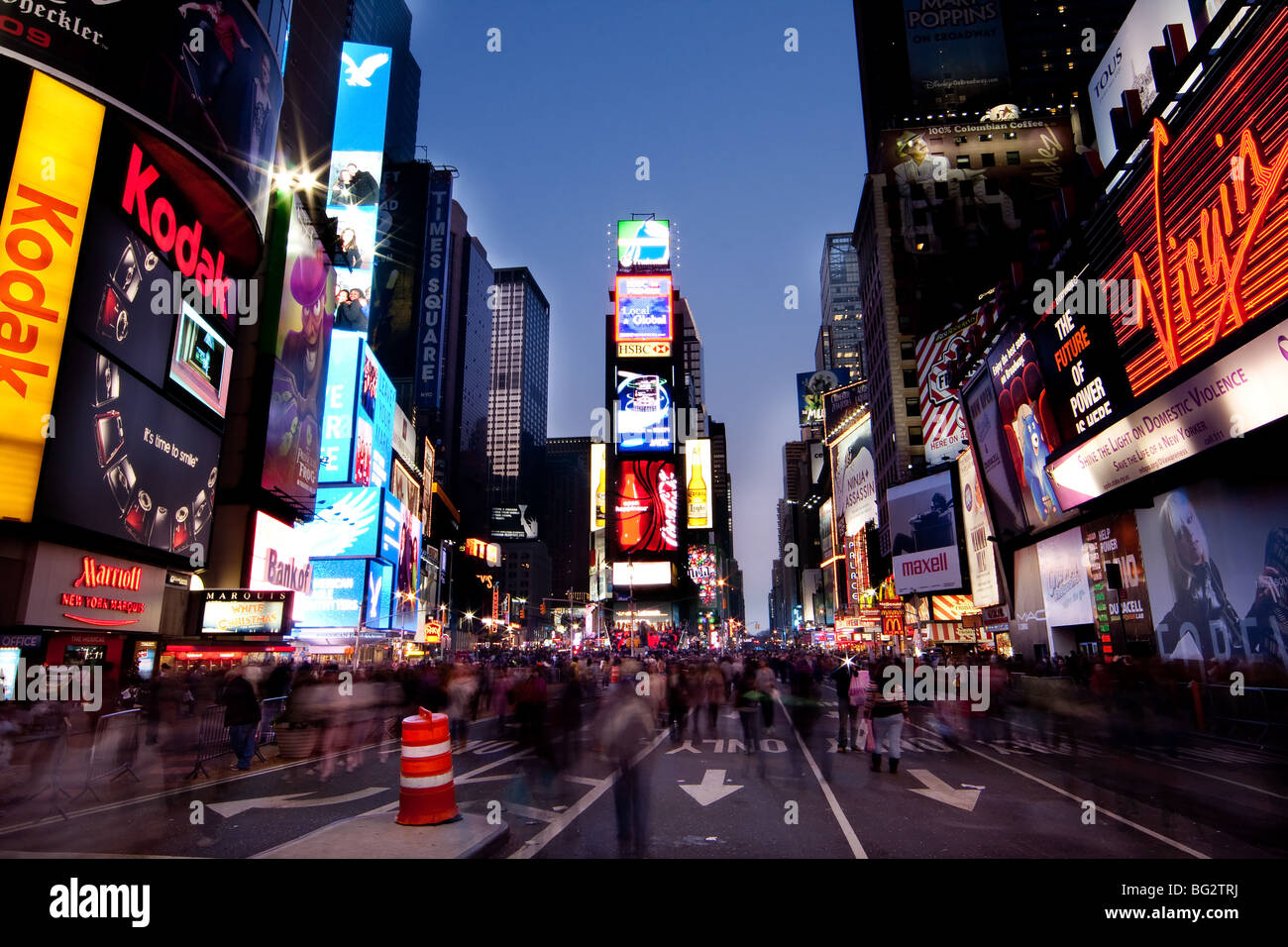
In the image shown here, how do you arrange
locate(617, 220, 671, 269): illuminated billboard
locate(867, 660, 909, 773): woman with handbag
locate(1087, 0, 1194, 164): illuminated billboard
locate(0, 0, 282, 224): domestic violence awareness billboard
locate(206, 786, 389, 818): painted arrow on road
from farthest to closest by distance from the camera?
locate(617, 220, 671, 269): illuminated billboard < locate(1087, 0, 1194, 164): illuminated billboard < locate(0, 0, 282, 224): domestic violence awareness billboard < locate(867, 660, 909, 773): woman with handbag < locate(206, 786, 389, 818): painted arrow on road

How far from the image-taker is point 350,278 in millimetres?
56625

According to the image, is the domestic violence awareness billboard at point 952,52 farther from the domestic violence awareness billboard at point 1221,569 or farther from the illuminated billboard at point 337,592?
the illuminated billboard at point 337,592

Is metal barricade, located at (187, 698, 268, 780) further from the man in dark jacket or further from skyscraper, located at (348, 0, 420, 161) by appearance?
skyscraper, located at (348, 0, 420, 161)

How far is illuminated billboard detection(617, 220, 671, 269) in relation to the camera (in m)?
97.1

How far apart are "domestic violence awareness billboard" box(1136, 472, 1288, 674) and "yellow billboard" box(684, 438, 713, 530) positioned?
90153 millimetres

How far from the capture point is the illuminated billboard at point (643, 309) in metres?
96.1

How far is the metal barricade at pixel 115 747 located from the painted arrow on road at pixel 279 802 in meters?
3.80

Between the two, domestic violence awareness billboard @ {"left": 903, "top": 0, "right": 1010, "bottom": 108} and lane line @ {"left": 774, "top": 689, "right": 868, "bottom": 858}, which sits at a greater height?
domestic violence awareness billboard @ {"left": 903, "top": 0, "right": 1010, "bottom": 108}

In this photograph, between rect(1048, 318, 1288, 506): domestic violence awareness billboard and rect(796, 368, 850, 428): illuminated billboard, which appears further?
rect(796, 368, 850, 428): illuminated billboard

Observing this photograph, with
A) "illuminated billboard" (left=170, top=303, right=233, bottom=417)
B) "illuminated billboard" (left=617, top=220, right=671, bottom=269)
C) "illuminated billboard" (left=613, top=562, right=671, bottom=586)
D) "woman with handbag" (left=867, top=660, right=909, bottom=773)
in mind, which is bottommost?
"woman with handbag" (left=867, top=660, right=909, bottom=773)

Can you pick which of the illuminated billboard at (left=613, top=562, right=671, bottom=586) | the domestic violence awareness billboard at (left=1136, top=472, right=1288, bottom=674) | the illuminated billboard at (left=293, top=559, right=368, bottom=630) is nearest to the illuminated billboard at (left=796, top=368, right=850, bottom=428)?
the illuminated billboard at (left=613, top=562, right=671, bottom=586)
